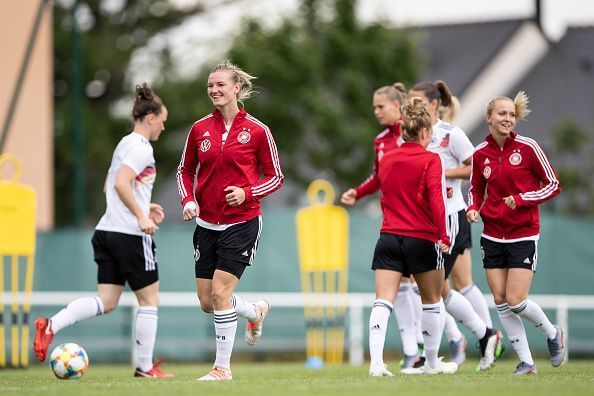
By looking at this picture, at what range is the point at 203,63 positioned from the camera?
31281 millimetres

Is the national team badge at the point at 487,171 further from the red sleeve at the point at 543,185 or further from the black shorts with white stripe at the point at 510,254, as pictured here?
the black shorts with white stripe at the point at 510,254

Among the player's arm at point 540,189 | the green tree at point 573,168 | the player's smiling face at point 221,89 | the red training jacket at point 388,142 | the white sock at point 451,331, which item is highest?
the green tree at point 573,168

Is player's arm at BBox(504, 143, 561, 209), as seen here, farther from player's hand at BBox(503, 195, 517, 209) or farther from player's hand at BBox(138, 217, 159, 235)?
player's hand at BBox(138, 217, 159, 235)

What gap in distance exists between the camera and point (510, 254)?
29.9 feet

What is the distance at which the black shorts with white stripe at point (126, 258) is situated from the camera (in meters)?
9.60

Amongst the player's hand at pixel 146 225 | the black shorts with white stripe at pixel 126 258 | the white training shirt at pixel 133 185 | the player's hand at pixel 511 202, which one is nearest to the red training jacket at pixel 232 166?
the player's hand at pixel 146 225

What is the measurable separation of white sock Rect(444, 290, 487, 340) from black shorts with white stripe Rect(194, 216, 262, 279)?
2.12 m

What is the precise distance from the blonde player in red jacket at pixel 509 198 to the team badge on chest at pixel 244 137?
6.18 ft

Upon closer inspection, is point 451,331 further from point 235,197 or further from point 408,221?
point 235,197

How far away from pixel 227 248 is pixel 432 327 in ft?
5.80

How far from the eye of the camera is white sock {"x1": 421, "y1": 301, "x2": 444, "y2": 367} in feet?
29.3

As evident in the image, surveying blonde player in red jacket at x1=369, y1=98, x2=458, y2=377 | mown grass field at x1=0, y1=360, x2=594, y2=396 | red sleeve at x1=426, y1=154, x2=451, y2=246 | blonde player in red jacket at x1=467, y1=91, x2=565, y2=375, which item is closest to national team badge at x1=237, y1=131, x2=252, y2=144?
blonde player in red jacket at x1=369, y1=98, x2=458, y2=377

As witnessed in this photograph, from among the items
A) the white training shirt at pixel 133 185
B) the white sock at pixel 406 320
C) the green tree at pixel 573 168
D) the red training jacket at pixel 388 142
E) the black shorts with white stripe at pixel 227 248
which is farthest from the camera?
the green tree at pixel 573 168

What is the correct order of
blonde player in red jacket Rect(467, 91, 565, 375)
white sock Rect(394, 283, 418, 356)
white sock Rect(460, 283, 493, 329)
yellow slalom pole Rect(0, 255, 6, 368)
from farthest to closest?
yellow slalom pole Rect(0, 255, 6, 368) → white sock Rect(460, 283, 493, 329) → white sock Rect(394, 283, 418, 356) → blonde player in red jacket Rect(467, 91, 565, 375)
